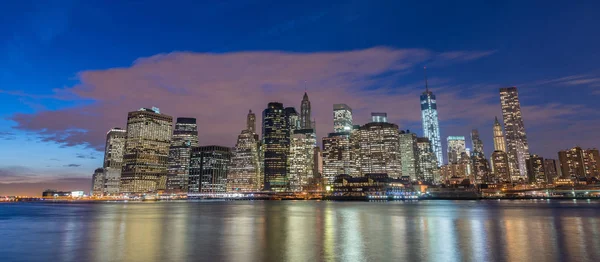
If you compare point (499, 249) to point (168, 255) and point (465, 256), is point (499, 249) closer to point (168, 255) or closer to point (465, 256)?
point (465, 256)

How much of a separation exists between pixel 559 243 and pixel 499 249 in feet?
24.7

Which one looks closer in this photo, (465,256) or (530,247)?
(465,256)

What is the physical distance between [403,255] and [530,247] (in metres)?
11.5

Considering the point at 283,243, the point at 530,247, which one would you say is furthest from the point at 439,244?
the point at 283,243

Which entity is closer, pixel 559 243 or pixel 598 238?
pixel 559 243

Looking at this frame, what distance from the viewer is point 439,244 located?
97.1 feet

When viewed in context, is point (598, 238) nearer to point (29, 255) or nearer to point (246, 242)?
point (246, 242)

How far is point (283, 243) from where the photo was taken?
1203 inches

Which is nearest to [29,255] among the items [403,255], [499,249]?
[403,255]

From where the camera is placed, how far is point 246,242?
31.4m

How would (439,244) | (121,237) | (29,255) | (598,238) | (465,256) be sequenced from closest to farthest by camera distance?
(465,256) < (29,255) < (439,244) < (598,238) < (121,237)

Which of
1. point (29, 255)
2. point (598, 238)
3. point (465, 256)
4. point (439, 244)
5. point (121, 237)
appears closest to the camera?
point (465, 256)

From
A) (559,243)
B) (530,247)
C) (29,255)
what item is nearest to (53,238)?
(29,255)

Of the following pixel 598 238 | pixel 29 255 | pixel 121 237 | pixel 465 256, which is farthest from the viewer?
pixel 121 237
